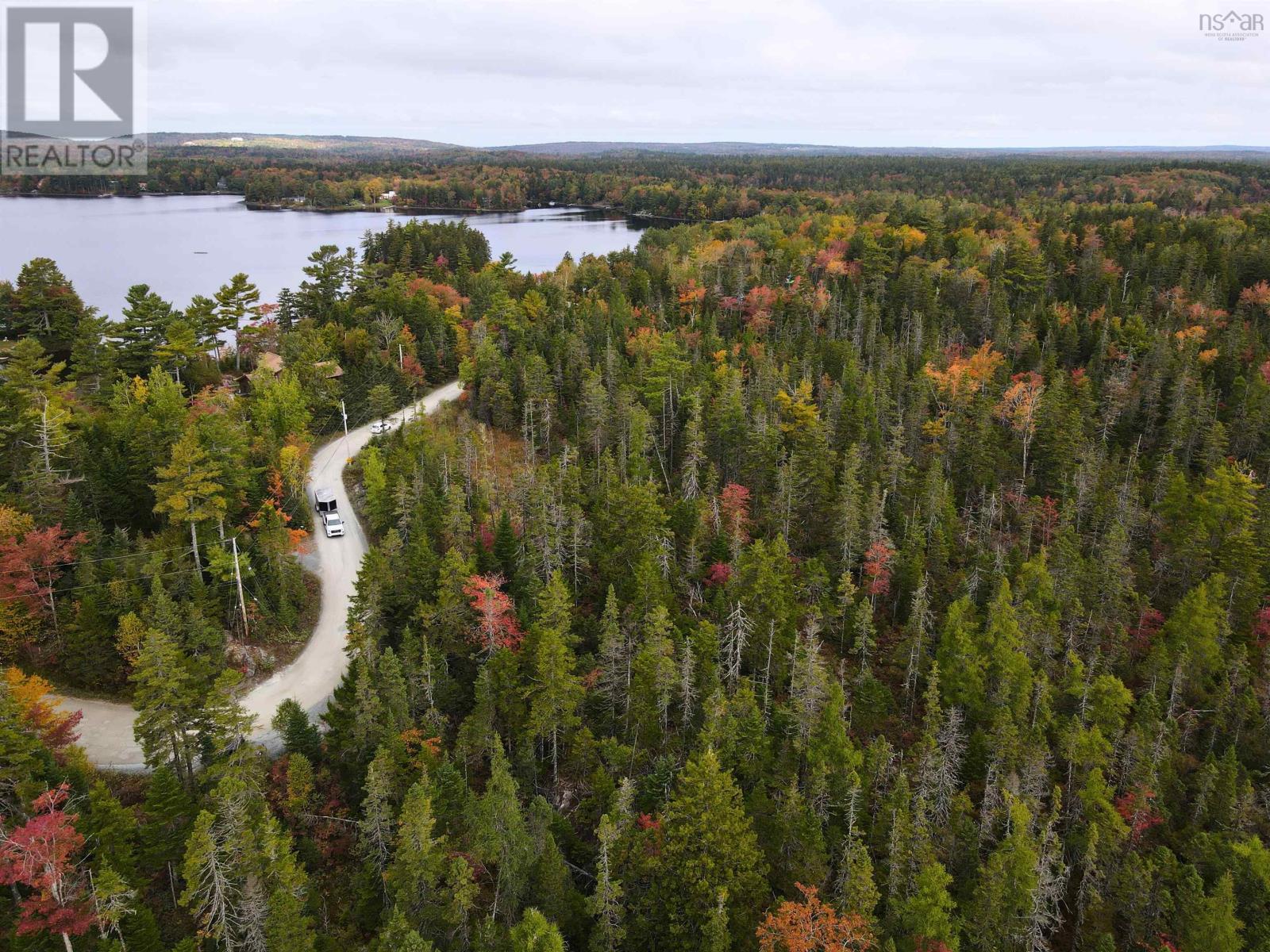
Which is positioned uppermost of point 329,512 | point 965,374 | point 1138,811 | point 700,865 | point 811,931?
point 965,374

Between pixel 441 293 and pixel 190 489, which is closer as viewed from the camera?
pixel 190 489

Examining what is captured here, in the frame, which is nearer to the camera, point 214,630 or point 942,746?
point 214,630

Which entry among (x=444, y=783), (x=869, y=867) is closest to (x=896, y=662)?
(x=869, y=867)

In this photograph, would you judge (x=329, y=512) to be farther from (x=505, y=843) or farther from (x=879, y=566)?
(x=879, y=566)

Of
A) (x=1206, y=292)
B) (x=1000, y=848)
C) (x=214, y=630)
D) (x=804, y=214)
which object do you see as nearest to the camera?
(x=1000, y=848)

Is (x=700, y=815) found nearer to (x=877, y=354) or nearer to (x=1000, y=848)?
(x=1000, y=848)

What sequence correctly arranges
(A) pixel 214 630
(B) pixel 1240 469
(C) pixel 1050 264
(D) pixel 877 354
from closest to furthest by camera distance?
1. (A) pixel 214 630
2. (B) pixel 1240 469
3. (D) pixel 877 354
4. (C) pixel 1050 264

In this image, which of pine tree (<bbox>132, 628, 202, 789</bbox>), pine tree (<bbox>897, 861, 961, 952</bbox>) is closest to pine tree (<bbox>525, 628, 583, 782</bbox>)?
pine tree (<bbox>132, 628, 202, 789</bbox>)

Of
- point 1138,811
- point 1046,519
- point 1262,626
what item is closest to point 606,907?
point 1138,811
